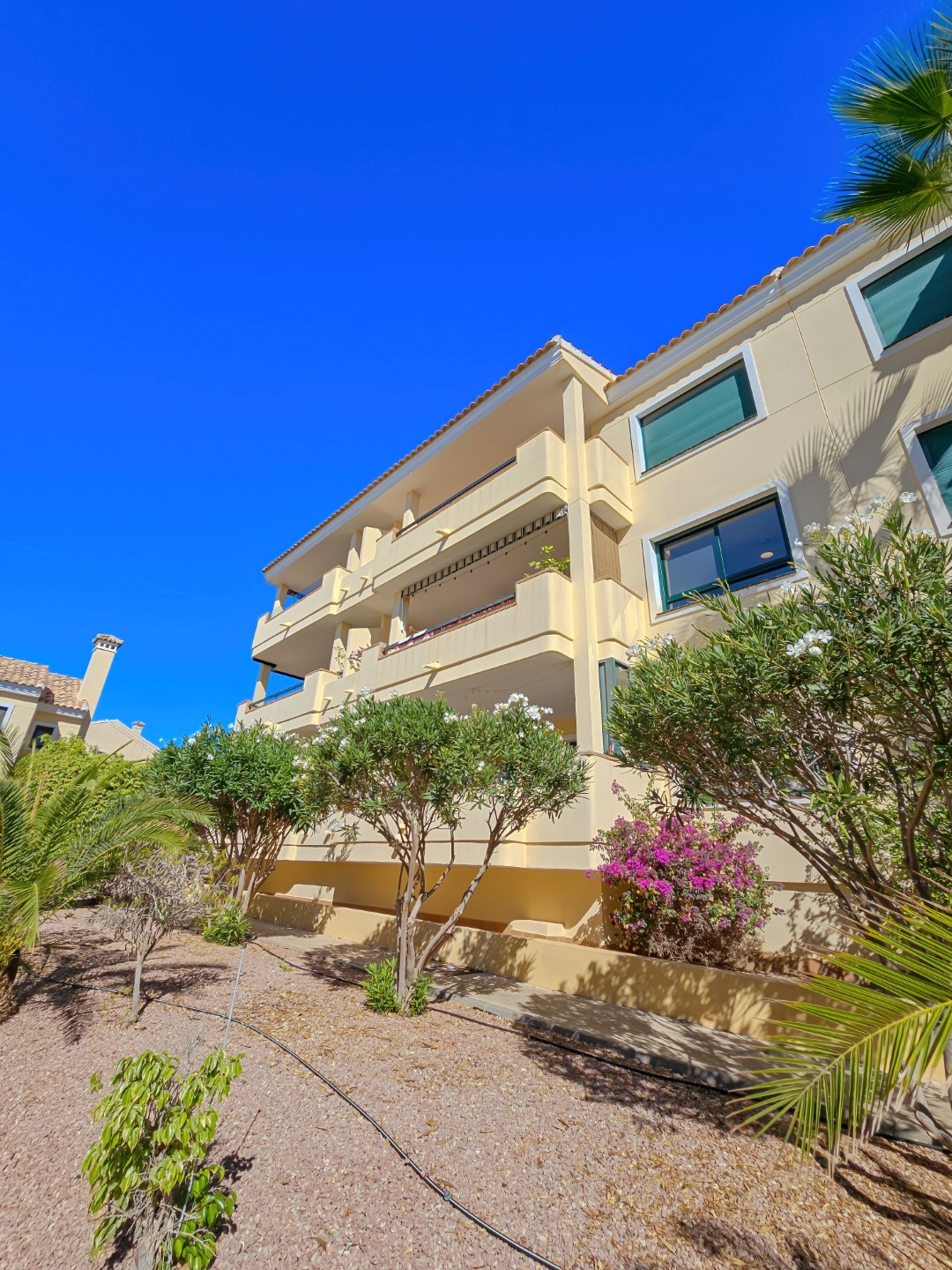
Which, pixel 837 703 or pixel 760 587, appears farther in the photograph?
pixel 760 587

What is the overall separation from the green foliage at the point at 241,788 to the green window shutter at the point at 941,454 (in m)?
12.4

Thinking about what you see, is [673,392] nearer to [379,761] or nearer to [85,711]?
[379,761]

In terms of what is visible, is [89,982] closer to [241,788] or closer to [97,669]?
[241,788]

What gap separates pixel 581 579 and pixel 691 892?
20.4 ft

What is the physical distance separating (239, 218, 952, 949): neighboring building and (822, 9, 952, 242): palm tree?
371 centimetres

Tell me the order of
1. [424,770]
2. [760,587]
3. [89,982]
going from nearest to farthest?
[424,770], [89,982], [760,587]

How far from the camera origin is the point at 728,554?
11258 millimetres

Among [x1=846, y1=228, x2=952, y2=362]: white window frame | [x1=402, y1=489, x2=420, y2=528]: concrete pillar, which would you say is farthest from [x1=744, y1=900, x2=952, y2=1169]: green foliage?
[x1=402, y1=489, x2=420, y2=528]: concrete pillar

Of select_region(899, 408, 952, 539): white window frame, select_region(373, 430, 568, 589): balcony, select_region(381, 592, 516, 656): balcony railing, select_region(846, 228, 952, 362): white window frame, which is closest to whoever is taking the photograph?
select_region(899, 408, 952, 539): white window frame

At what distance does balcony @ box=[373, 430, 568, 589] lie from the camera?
12.8m

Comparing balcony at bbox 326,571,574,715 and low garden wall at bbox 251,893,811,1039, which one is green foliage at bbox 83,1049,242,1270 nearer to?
low garden wall at bbox 251,893,811,1039

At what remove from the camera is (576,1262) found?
3.05 metres

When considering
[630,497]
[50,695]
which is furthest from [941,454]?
[50,695]

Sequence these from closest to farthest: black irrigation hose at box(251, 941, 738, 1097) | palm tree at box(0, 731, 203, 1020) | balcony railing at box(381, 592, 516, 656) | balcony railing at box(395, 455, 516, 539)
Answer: black irrigation hose at box(251, 941, 738, 1097) < palm tree at box(0, 731, 203, 1020) < balcony railing at box(381, 592, 516, 656) < balcony railing at box(395, 455, 516, 539)
